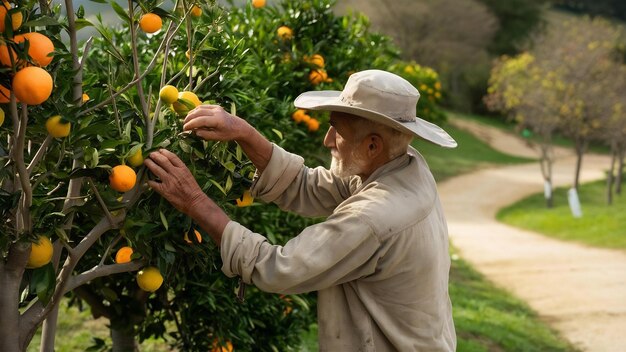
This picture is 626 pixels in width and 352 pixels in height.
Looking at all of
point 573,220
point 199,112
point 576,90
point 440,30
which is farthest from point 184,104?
point 440,30

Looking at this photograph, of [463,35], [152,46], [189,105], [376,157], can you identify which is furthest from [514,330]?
[463,35]

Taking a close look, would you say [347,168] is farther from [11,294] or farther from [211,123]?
[11,294]

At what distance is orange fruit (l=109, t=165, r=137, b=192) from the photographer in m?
2.27

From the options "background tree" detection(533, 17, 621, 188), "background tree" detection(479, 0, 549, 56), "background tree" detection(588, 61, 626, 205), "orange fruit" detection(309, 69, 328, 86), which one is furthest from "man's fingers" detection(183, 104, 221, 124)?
"background tree" detection(479, 0, 549, 56)

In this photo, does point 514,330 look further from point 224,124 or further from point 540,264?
point 224,124

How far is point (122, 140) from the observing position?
2314mm

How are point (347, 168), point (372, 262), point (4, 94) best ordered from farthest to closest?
point (347, 168) < point (372, 262) < point (4, 94)

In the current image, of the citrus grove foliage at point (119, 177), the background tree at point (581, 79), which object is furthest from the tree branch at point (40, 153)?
the background tree at point (581, 79)

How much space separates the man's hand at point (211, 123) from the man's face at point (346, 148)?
37 centimetres

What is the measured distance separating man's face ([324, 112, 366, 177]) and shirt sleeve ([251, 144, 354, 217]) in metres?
0.26

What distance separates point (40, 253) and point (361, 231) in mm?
932

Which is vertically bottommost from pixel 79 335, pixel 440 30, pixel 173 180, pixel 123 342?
pixel 440 30

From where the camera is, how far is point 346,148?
285 cm

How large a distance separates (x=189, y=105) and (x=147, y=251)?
0.47 metres
